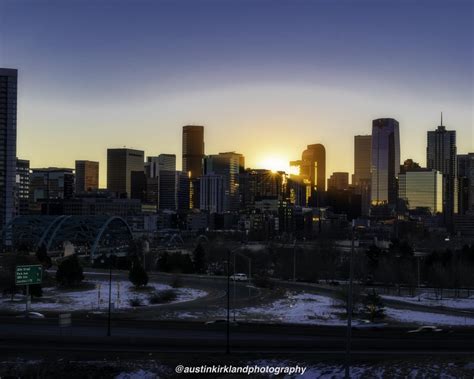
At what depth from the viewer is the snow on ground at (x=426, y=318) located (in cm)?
5141

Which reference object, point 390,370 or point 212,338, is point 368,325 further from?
point 390,370

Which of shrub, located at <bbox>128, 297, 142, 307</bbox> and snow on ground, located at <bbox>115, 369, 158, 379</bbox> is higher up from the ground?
snow on ground, located at <bbox>115, 369, 158, 379</bbox>

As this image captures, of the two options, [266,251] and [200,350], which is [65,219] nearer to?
[266,251]

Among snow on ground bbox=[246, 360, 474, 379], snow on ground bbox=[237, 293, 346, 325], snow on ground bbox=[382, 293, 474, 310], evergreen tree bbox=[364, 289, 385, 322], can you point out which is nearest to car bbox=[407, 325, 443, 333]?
evergreen tree bbox=[364, 289, 385, 322]

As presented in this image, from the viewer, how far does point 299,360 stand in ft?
109

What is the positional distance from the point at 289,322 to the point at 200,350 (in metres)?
15.8

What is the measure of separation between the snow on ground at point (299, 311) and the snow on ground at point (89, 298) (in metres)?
11.5

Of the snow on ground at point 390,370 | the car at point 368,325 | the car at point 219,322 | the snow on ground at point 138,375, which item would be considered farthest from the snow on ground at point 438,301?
the snow on ground at point 138,375

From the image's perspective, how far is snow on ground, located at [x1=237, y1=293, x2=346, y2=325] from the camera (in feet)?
174

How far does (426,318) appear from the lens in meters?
53.8

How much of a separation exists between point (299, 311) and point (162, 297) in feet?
54.3

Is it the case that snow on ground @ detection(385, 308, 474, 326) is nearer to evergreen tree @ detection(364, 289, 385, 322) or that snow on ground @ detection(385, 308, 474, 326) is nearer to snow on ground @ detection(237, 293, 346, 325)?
evergreen tree @ detection(364, 289, 385, 322)

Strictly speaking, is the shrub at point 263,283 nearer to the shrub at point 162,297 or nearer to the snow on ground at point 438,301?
the shrub at point 162,297

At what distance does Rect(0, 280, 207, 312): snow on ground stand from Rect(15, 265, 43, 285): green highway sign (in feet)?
13.3
